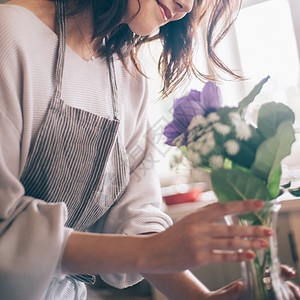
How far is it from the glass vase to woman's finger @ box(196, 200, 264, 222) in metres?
0.03

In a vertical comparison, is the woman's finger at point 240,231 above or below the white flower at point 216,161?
below

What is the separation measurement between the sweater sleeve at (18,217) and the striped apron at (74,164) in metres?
0.06

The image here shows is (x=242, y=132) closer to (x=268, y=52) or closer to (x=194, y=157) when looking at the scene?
(x=194, y=157)

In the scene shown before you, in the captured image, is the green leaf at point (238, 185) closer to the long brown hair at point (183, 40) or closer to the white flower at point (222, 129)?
the white flower at point (222, 129)

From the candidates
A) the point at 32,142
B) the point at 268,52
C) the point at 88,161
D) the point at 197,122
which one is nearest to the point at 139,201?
the point at 88,161

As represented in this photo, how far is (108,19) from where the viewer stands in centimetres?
83

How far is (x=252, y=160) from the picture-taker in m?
0.55

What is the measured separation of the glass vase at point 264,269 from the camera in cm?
54

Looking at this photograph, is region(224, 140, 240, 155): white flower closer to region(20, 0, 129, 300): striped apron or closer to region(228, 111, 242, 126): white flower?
region(228, 111, 242, 126): white flower

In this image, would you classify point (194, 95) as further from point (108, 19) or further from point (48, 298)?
point (48, 298)

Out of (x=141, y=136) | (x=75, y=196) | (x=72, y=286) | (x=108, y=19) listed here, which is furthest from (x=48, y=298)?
(x=108, y=19)

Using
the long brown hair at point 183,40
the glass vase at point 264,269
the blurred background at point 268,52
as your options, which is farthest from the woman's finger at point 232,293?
the blurred background at point 268,52

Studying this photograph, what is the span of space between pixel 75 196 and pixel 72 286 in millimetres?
213

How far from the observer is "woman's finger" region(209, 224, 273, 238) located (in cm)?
51
